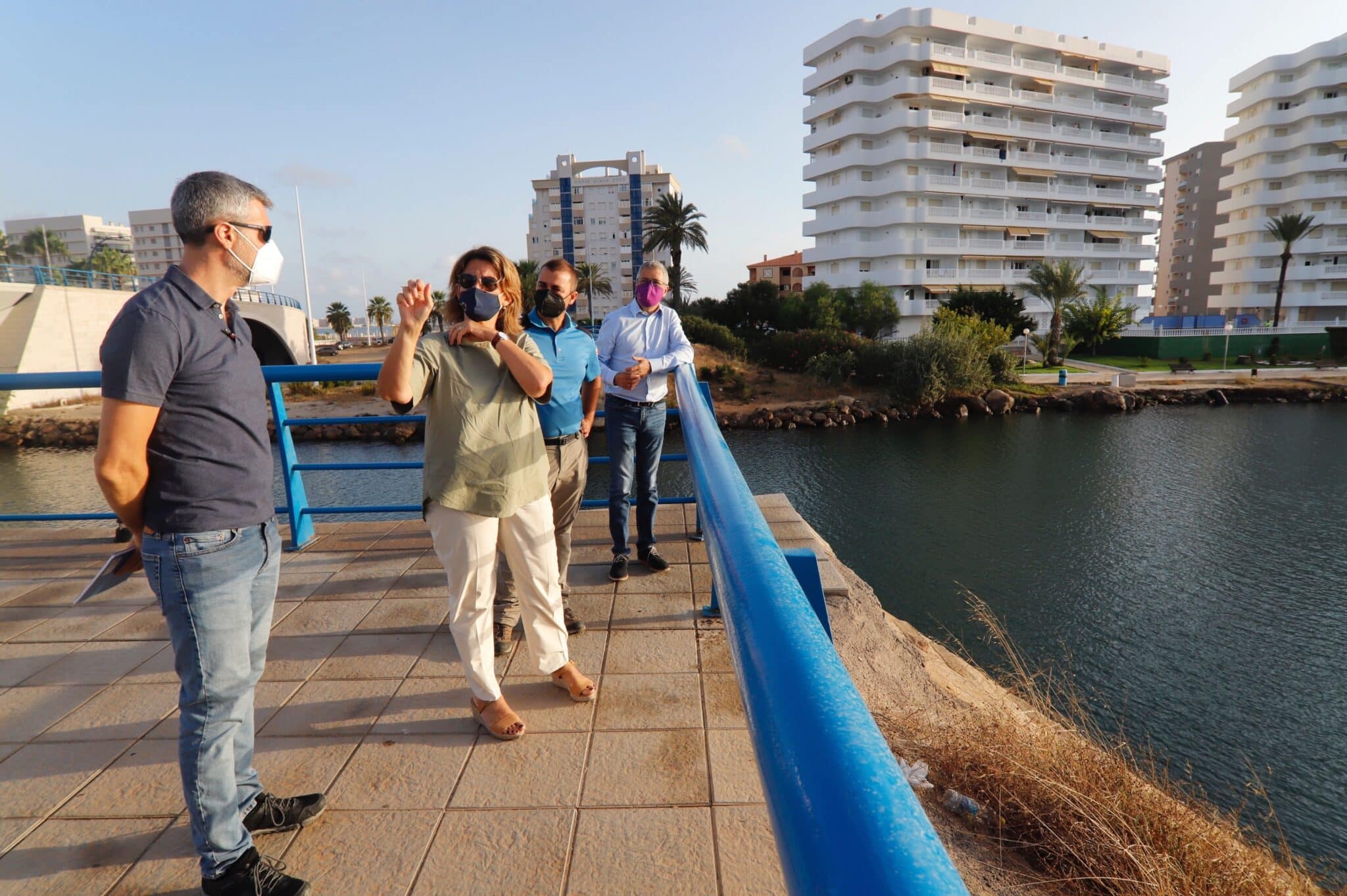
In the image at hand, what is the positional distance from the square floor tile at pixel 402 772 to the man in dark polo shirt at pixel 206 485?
33 centimetres

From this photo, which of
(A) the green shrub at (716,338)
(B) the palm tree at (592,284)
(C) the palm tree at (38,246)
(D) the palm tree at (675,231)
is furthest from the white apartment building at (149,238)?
(A) the green shrub at (716,338)

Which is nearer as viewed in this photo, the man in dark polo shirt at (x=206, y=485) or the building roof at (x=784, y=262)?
the man in dark polo shirt at (x=206, y=485)

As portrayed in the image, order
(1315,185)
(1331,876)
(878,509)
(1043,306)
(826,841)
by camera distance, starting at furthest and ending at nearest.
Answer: (1315,185) → (1043,306) → (878,509) → (1331,876) → (826,841)

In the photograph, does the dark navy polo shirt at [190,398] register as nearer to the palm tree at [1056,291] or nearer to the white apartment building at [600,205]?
the palm tree at [1056,291]

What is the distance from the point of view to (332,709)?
2604 mm

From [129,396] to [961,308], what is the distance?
137 feet

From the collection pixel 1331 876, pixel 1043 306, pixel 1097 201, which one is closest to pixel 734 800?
pixel 1331 876

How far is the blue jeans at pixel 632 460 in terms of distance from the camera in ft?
12.4

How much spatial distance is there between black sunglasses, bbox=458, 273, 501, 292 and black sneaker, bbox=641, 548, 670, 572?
1.93 metres

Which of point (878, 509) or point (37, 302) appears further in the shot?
point (37, 302)

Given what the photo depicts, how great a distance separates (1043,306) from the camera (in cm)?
5016

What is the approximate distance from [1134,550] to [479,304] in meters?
14.9

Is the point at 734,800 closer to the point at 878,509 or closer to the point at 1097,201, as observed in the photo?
the point at 878,509

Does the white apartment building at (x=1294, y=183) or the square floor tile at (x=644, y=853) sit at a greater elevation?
the white apartment building at (x=1294, y=183)
